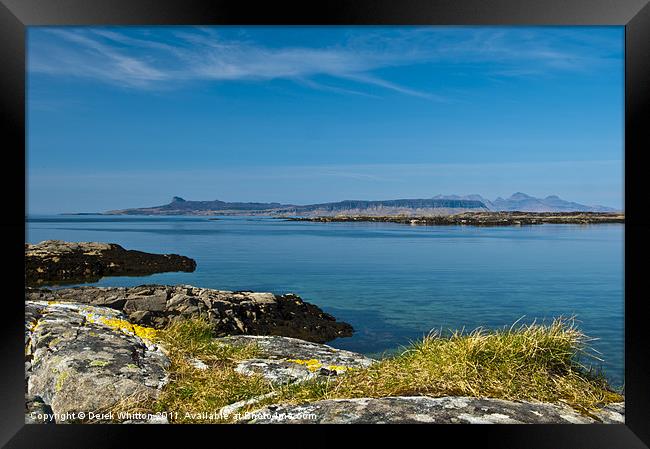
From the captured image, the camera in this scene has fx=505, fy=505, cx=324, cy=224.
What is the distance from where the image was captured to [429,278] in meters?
14.8

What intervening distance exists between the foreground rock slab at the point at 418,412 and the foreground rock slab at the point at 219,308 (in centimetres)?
222

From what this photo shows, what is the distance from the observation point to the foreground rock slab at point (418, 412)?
2988 mm

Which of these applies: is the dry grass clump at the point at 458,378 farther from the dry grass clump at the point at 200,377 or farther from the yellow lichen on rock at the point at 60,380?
the yellow lichen on rock at the point at 60,380

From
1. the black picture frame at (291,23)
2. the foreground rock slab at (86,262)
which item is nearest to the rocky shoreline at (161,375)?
the black picture frame at (291,23)

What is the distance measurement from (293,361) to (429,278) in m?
11.2

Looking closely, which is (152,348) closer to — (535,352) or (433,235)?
(535,352)

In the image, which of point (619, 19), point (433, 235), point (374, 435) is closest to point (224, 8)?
point (619, 19)

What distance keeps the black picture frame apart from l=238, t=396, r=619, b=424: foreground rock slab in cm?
9

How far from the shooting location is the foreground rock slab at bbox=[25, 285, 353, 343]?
18.7ft

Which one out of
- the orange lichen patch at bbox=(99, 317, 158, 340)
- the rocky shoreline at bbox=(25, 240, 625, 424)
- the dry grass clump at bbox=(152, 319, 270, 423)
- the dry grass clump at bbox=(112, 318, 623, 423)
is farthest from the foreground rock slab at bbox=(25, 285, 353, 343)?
the dry grass clump at bbox=(112, 318, 623, 423)

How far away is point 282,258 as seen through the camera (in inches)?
733

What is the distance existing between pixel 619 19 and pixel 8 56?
4.03 m

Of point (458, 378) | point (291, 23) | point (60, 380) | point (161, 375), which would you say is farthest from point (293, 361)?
point (291, 23)

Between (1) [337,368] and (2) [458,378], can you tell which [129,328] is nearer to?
(1) [337,368]
